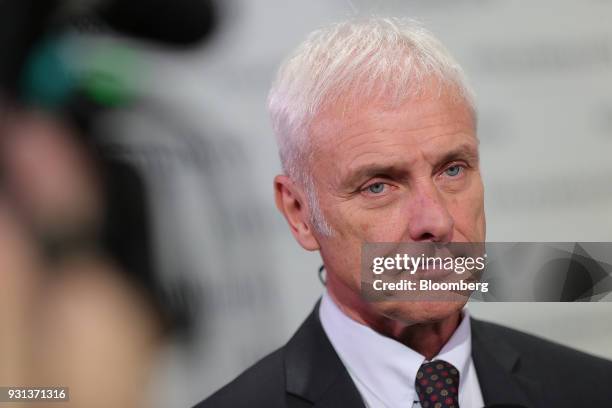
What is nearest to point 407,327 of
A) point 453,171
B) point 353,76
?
point 453,171

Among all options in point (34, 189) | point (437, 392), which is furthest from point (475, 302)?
point (34, 189)

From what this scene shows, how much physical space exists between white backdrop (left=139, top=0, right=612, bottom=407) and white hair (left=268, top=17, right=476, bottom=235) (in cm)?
23

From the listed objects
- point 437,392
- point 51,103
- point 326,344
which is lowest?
point 437,392

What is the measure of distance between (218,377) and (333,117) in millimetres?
612

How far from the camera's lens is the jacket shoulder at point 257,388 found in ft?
4.52

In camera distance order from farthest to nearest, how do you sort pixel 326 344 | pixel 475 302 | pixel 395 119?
pixel 475 302 < pixel 326 344 < pixel 395 119

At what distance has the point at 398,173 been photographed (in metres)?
1.25

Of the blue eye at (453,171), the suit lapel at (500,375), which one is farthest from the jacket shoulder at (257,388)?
the blue eye at (453,171)

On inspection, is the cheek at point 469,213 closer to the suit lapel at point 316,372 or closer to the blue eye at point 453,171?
the blue eye at point 453,171

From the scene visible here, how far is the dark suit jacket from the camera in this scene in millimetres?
1328

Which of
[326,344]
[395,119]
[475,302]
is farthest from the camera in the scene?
[475,302]

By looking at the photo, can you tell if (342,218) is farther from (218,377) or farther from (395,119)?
(218,377)

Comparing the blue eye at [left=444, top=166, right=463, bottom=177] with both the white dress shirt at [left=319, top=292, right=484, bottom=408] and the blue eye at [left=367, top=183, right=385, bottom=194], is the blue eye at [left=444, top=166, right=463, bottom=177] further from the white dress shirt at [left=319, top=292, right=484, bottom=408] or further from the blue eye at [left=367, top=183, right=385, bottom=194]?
the white dress shirt at [left=319, top=292, right=484, bottom=408]

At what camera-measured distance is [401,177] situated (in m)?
1.25
